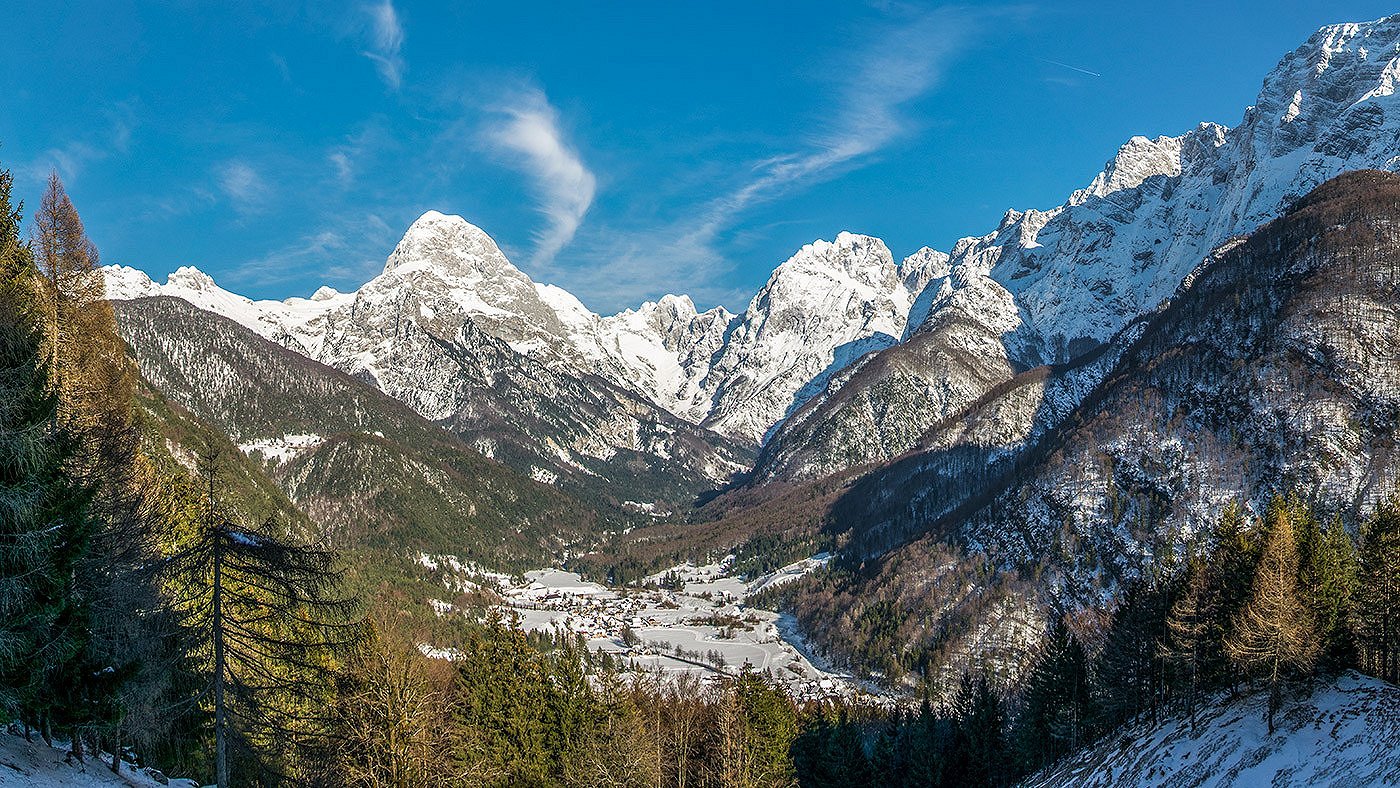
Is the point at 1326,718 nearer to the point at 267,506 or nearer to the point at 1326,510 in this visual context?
the point at 1326,510

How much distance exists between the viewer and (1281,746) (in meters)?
44.3

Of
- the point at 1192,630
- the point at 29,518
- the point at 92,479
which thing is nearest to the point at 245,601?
the point at 29,518

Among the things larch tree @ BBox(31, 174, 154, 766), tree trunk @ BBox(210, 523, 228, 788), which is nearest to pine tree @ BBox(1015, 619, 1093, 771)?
tree trunk @ BBox(210, 523, 228, 788)

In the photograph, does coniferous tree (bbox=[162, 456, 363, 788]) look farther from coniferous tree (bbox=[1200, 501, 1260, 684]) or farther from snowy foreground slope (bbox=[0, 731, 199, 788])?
coniferous tree (bbox=[1200, 501, 1260, 684])

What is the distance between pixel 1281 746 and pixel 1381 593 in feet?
47.4

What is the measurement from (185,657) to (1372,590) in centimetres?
6762

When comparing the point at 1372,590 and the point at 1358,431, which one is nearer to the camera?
the point at 1372,590

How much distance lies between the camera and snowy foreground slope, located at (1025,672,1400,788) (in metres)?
38.5

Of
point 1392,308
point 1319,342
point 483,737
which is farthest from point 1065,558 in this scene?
point 483,737

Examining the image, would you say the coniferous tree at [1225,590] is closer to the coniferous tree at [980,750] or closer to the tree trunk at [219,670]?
the coniferous tree at [980,750]

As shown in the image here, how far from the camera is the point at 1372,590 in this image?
168 feet

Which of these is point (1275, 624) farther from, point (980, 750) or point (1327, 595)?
point (980, 750)

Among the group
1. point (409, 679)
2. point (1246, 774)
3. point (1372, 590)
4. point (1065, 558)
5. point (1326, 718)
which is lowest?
point (1246, 774)

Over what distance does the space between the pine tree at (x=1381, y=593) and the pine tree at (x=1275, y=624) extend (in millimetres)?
4806
